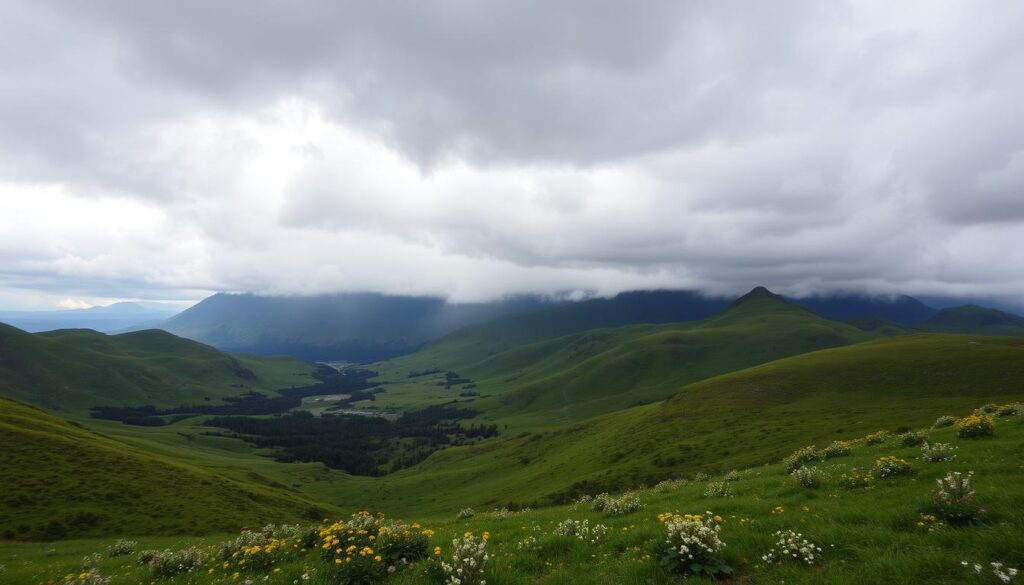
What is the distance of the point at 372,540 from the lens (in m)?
10.8

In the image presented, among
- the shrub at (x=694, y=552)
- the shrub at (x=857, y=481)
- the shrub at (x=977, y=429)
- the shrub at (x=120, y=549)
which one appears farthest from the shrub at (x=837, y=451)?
the shrub at (x=120, y=549)

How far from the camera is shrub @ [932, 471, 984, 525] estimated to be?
863 centimetres

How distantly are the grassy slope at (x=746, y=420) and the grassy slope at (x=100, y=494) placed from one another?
5447cm

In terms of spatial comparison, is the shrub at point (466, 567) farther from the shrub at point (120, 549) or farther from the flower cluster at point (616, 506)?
the shrub at point (120, 549)

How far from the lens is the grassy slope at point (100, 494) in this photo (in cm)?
6212

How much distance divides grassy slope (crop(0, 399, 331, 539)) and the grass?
6719cm

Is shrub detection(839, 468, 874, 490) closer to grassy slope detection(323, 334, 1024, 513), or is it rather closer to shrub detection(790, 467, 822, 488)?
shrub detection(790, 467, 822, 488)

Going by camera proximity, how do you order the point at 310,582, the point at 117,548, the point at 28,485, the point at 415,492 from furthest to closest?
the point at 415,492 → the point at 28,485 → the point at 117,548 → the point at 310,582

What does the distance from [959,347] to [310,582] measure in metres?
163

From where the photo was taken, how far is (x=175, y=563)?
499 inches

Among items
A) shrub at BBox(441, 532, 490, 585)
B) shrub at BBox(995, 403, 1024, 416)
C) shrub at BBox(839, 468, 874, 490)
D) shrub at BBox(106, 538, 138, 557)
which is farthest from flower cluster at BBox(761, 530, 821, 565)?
shrub at BBox(106, 538, 138, 557)

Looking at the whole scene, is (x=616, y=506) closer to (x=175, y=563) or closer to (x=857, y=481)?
(x=857, y=481)

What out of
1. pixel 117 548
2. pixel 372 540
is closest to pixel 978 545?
pixel 372 540

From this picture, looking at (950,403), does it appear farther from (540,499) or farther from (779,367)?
(540,499)
